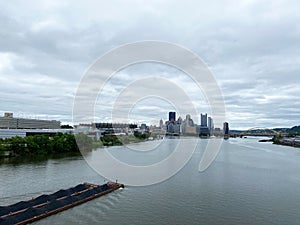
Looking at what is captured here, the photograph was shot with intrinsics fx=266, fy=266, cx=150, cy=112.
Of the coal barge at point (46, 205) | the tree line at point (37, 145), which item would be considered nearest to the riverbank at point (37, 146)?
the tree line at point (37, 145)

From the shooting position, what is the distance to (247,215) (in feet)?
16.2

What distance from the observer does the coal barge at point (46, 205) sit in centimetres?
423

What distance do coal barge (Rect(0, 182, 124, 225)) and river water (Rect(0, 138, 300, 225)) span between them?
133mm

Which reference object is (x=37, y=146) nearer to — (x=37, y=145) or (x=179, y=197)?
(x=37, y=145)

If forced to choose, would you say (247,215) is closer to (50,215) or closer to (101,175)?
(50,215)

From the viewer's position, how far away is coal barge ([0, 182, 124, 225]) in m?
4.23

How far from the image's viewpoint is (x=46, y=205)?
4785mm

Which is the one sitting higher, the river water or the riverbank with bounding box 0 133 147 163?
the riverbank with bounding box 0 133 147 163

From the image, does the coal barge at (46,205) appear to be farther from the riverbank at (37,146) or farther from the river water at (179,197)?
the riverbank at (37,146)

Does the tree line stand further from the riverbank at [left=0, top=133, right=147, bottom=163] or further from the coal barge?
the coal barge

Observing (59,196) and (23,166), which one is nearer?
(59,196)

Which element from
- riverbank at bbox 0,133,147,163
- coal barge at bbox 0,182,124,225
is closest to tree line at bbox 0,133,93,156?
riverbank at bbox 0,133,147,163

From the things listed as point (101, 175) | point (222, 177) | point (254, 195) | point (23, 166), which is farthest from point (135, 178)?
point (23, 166)

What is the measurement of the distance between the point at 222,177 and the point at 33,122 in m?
30.7
